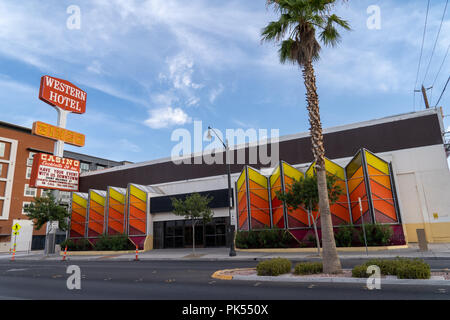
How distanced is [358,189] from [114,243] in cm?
2337

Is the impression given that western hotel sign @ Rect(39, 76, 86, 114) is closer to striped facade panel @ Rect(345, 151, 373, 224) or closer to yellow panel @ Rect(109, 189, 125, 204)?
yellow panel @ Rect(109, 189, 125, 204)

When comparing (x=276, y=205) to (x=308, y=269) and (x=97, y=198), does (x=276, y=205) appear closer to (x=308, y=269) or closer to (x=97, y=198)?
(x=308, y=269)

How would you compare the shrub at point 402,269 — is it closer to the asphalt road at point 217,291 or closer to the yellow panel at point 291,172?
the asphalt road at point 217,291

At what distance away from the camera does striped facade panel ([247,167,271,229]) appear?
86.5 ft

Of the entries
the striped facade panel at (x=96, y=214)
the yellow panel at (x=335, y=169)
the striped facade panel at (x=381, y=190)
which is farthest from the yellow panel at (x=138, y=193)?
the striped facade panel at (x=381, y=190)

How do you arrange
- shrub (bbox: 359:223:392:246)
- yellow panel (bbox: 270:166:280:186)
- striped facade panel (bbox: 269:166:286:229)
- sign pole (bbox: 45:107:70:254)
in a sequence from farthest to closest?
sign pole (bbox: 45:107:70:254) < yellow panel (bbox: 270:166:280:186) < striped facade panel (bbox: 269:166:286:229) < shrub (bbox: 359:223:392:246)

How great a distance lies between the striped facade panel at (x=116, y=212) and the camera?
1346 inches

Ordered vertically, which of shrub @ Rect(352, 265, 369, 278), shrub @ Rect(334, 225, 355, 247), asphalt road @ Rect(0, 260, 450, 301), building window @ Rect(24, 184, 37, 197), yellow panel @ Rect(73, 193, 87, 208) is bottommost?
asphalt road @ Rect(0, 260, 450, 301)

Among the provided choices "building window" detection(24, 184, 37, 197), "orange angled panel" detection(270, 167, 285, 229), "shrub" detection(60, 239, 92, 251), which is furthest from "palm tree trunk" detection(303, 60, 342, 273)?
"building window" detection(24, 184, 37, 197)

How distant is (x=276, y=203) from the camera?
85.8ft

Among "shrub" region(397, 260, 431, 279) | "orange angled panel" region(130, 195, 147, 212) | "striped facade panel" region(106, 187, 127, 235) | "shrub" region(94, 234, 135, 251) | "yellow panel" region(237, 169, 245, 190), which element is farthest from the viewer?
"striped facade panel" region(106, 187, 127, 235)

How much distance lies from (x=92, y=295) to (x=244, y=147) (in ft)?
86.2

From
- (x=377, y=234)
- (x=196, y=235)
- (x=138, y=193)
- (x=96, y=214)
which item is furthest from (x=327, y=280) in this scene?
(x=96, y=214)

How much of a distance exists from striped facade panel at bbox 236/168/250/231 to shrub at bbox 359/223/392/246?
30.3 ft
